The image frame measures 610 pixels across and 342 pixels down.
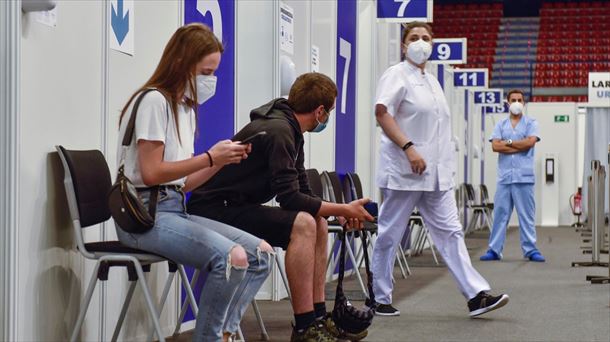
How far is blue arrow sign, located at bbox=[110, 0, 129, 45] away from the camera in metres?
4.12

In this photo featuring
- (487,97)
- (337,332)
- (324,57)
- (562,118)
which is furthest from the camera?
(562,118)

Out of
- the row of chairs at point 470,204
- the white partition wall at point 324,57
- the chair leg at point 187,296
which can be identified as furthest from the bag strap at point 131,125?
Answer: the row of chairs at point 470,204

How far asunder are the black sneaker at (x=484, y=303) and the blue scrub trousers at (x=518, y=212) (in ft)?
14.0

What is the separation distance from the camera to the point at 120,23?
4.18 m

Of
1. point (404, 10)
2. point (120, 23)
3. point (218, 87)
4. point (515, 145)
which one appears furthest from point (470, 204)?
point (120, 23)

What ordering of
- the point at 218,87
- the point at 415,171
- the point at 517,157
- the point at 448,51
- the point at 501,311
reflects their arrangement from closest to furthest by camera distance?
the point at 218,87, the point at 415,171, the point at 501,311, the point at 517,157, the point at 448,51

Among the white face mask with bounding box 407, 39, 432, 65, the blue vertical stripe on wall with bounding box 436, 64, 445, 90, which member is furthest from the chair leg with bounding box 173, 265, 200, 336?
the blue vertical stripe on wall with bounding box 436, 64, 445, 90

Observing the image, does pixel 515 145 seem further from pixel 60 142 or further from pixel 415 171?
pixel 60 142

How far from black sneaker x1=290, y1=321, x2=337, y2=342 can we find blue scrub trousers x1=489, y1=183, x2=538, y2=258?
5.68 metres

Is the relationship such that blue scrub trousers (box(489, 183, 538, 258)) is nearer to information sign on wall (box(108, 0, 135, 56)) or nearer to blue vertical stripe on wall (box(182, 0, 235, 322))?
blue vertical stripe on wall (box(182, 0, 235, 322))

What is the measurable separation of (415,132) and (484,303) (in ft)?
3.19

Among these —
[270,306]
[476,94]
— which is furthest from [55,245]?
[476,94]

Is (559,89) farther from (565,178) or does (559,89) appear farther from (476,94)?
(476,94)

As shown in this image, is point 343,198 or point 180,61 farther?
point 343,198
